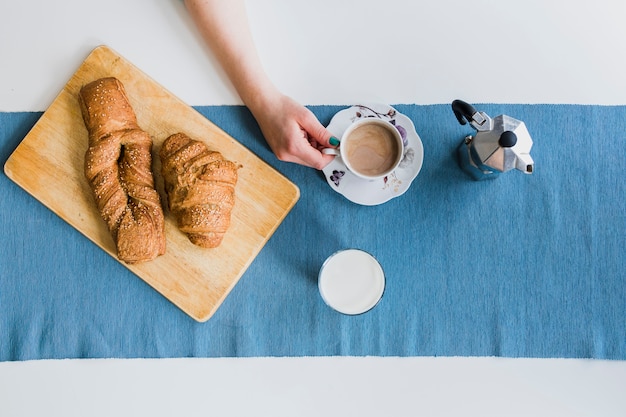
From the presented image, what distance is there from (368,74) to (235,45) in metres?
0.36

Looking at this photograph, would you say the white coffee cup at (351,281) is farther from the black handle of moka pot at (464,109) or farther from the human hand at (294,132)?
the black handle of moka pot at (464,109)

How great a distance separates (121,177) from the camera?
127cm

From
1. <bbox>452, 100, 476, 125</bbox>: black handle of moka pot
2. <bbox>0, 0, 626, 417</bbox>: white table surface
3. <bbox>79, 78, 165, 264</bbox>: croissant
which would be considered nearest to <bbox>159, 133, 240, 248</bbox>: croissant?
<bbox>79, 78, 165, 264</bbox>: croissant

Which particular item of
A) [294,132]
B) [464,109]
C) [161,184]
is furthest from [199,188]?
[464,109]

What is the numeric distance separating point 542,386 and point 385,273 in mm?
508

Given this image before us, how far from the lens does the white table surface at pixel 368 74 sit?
132cm

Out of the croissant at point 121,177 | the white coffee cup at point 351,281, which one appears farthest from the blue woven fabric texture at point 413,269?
the croissant at point 121,177

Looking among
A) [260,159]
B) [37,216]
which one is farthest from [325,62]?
[37,216]

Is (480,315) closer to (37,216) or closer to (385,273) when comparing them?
(385,273)

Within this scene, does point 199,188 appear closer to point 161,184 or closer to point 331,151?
point 161,184

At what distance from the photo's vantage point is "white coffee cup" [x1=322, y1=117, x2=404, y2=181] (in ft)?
4.17

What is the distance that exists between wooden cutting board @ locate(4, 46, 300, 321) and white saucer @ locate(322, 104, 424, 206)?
12 centimetres

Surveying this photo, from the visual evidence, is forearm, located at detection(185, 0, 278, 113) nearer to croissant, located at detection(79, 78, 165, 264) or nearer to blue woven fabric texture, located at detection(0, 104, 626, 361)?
blue woven fabric texture, located at detection(0, 104, 626, 361)

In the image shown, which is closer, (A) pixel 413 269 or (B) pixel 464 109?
(B) pixel 464 109
